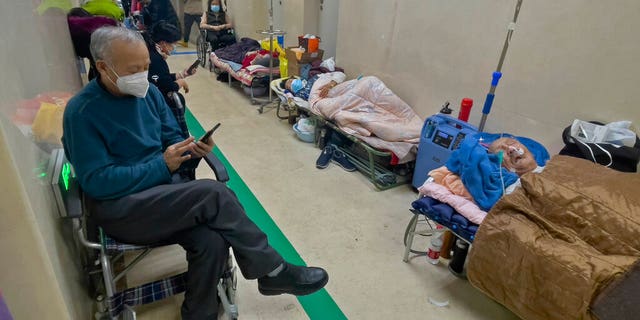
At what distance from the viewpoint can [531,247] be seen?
1.44 m

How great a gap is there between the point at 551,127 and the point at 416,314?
142 cm

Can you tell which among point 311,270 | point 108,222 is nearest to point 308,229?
point 311,270

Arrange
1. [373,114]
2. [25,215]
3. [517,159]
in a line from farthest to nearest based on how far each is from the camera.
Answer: [373,114] < [517,159] < [25,215]

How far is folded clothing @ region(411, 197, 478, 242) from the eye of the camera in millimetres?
1736

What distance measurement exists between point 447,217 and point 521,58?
1.25 metres

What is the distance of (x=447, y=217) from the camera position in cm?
179

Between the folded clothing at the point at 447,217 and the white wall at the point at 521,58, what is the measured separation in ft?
3.09

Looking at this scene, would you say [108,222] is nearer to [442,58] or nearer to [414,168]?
[414,168]

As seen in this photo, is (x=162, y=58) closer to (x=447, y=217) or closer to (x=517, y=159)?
(x=447, y=217)

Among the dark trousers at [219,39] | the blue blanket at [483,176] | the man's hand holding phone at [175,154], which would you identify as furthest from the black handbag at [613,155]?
the dark trousers at [219,39]

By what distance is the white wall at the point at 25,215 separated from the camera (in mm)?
875

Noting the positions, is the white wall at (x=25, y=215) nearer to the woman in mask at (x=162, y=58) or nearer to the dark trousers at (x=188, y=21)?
the woman in mask at (x=162, y=58)

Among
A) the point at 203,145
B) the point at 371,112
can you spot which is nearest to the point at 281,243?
the point at 203,145

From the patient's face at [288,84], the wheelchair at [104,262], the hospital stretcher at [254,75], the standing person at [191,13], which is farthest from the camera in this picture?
the standing person at [191,13]
